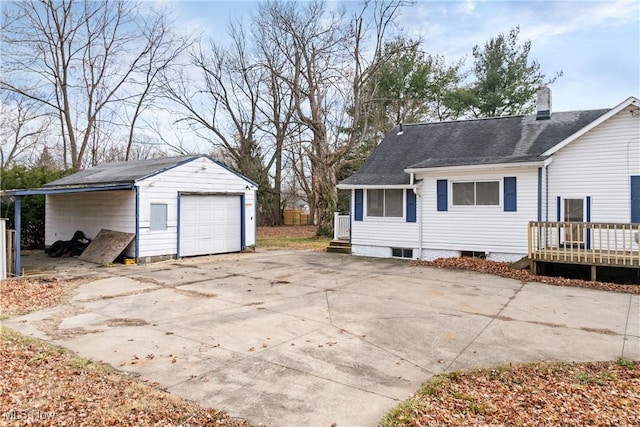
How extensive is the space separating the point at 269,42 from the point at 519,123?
14.5 meters

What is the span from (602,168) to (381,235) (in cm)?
642

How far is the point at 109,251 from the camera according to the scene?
12031mm

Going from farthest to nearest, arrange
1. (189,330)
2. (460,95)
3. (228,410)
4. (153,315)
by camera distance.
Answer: (460,95) → (153,315) → (189,330) → (228,410)

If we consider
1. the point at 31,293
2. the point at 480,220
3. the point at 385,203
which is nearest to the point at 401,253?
the point at 385,203

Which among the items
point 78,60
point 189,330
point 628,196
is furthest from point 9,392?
point 78,60

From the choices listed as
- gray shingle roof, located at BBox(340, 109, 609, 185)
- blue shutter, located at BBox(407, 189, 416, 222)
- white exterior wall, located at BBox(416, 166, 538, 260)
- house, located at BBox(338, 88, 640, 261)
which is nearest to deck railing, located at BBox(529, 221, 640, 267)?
house, located at BBox(338, 88, 640, 261)

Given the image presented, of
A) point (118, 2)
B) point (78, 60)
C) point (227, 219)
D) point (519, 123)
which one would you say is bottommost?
point (227, 219)

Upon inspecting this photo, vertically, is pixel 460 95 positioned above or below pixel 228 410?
above

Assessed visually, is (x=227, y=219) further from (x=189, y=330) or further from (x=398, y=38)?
(x=398, y=38)

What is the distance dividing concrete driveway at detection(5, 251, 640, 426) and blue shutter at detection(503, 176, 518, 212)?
2588 millimetres

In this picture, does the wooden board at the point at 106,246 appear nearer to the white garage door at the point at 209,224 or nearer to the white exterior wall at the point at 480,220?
the white garage door at the point at 209,224

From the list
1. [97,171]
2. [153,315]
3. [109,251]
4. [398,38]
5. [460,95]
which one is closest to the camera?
[153,315]

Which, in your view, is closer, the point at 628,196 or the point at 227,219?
the point at 628,196

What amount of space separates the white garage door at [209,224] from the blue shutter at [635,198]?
11999 mm
